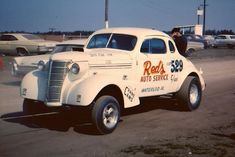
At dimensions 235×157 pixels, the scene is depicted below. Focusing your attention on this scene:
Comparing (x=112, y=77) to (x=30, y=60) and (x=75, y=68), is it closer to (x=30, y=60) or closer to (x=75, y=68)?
(x=75, y=68)

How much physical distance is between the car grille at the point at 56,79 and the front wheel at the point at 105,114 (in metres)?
0.75

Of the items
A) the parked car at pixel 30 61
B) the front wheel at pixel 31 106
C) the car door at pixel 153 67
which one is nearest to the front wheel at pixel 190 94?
the car door at pixel 153 67

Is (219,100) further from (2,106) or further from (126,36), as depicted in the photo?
(2,106)

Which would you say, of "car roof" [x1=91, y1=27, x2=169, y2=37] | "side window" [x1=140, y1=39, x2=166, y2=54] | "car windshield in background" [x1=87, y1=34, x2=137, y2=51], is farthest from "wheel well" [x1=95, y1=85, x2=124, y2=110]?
"car roof" [x1=91, y1=27, x2=169, y2=37]

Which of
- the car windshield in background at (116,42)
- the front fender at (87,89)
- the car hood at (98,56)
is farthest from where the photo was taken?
the car windshield in background at (116,42)

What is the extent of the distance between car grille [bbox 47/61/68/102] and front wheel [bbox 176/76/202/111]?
3651 mm

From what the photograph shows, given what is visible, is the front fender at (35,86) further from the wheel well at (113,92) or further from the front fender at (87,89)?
the wheel well at (113,92)

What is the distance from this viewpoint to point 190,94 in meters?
10.9

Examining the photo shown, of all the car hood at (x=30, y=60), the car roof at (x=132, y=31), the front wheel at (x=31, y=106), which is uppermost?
the car roof at (x=132, y=31)

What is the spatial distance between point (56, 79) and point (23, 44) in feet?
67.5

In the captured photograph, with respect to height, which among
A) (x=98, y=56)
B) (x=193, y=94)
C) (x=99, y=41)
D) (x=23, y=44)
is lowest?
(x=193, y=94)

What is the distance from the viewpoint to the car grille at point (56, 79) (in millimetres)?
7973

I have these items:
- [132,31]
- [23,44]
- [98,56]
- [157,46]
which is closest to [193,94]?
[157,46]

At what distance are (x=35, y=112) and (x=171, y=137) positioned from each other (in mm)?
3031
